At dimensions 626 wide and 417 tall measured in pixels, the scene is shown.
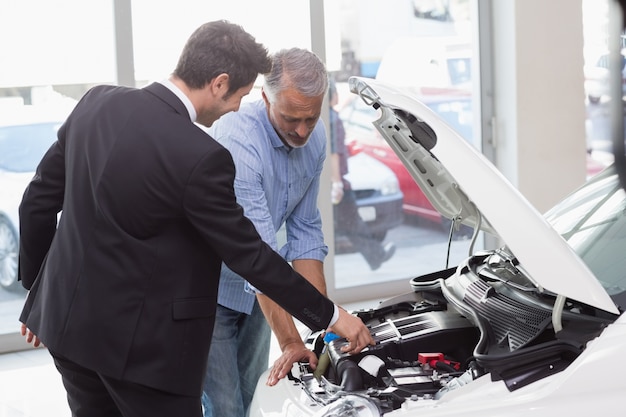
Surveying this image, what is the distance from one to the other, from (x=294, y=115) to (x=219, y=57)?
46 cm

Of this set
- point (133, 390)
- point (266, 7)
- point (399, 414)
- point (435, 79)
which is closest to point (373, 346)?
point (399, 414)

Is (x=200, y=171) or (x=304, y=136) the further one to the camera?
(x=304, y=136)

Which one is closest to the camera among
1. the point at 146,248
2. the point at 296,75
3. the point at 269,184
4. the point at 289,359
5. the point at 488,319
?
the point at 146,248

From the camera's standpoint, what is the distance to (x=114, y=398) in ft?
7.52

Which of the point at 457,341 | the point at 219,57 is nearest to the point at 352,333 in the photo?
the point at 457,341

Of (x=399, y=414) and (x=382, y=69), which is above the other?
(x=382, y=69)

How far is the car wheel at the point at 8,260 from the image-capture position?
559cm

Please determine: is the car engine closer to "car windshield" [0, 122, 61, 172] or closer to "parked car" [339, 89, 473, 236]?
"car windshield" [0, 122, 61, 172]

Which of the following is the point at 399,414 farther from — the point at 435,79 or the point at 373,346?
the point at 435,79

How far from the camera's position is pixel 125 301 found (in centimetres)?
221

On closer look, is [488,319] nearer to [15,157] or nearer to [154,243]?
[154,243]

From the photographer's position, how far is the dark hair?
2.29m

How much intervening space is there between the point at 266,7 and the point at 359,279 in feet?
6.30

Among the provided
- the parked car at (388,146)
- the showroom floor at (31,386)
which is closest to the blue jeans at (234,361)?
the showroom floor at (31,386)
